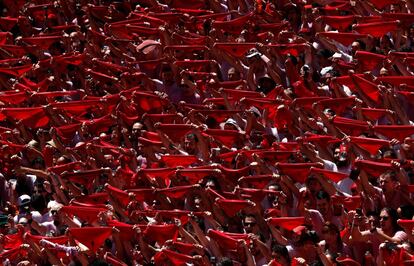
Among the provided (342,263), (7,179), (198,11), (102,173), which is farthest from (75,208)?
(198,11)

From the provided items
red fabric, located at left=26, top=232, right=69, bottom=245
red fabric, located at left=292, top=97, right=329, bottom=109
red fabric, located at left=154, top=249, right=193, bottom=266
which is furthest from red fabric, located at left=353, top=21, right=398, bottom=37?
red fabric, located at left=26, top=232, right=69, bottom=245

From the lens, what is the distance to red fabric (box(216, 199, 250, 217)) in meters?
11.6

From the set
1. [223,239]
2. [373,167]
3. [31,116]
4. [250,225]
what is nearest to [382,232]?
[373,167]

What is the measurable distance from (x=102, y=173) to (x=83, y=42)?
317 cm

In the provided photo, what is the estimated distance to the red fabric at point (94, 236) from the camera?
11922 millimetres

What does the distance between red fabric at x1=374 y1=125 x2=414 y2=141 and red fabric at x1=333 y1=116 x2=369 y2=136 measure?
0.62ft

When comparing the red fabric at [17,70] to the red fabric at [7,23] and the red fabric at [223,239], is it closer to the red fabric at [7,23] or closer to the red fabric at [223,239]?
the red fabric at [7,23]

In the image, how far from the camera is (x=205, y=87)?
13.9 metres

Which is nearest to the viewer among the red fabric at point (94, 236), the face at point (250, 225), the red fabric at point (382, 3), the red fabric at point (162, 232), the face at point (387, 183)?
the face at point (387, 183)

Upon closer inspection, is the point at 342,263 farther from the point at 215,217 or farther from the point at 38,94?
the point at 38,94

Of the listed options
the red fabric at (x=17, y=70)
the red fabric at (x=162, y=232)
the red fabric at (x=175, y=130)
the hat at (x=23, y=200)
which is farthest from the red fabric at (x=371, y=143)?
the red fabric at (x=17, y=70)

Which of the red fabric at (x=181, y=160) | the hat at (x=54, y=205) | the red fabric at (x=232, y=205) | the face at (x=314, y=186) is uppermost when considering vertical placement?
the face at (x=314, y=186)

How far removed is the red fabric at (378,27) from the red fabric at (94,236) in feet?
11.1

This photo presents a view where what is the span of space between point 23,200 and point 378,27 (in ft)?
12.8
